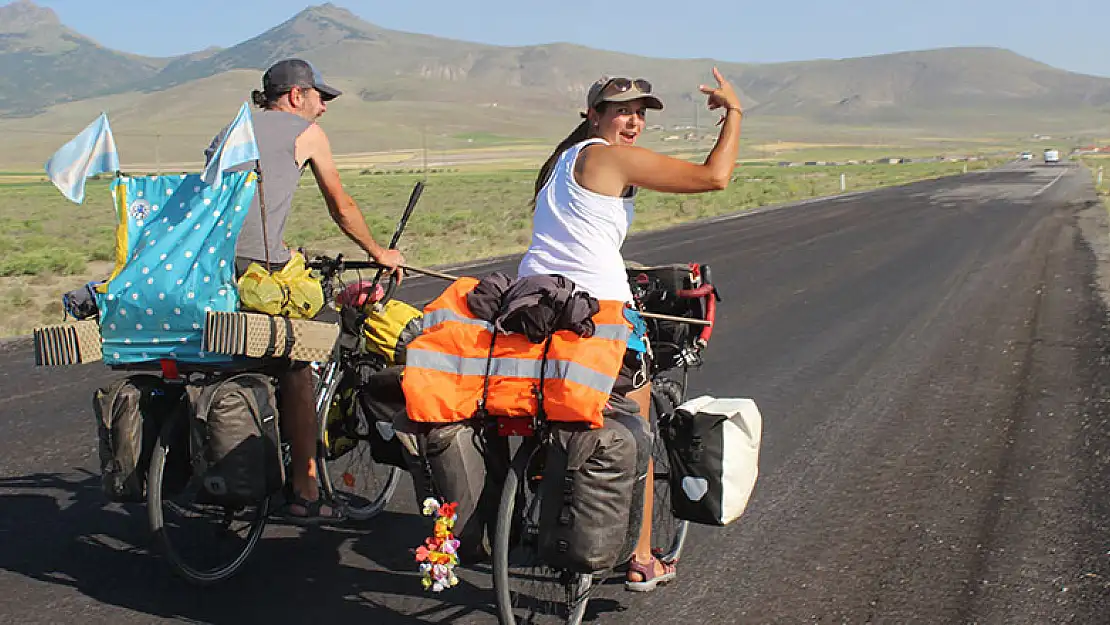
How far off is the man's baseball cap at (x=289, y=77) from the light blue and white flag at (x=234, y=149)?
587 millimetres

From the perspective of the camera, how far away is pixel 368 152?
161m

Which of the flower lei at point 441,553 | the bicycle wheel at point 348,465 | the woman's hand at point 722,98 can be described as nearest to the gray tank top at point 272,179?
the bicycle wheel at point 348,465

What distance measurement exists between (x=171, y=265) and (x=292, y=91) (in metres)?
1.09

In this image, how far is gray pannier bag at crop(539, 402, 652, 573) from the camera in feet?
11.7

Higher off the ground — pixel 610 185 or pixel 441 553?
pixel 610 185

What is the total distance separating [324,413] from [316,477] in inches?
11.4

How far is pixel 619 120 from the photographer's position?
3980 millimetres

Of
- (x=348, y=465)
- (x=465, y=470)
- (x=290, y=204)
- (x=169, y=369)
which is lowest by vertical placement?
(x=348, y=465)

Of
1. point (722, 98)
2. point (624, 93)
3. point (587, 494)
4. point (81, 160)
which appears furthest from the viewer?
point (81, 160)

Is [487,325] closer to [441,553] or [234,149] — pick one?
[441,553]

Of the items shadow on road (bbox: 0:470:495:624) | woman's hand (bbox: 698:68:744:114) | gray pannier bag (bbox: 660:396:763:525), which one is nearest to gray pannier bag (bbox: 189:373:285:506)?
shadow on road (bbox: 0:470:495:624)

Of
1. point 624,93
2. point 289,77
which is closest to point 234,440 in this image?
point 289,77

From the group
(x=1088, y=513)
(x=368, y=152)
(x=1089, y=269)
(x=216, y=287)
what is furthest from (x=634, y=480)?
Answer: (x=368, y=152)

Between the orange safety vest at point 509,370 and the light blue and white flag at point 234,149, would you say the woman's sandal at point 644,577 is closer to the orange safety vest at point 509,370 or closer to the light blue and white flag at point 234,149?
the orange safety vest at point 509,370
